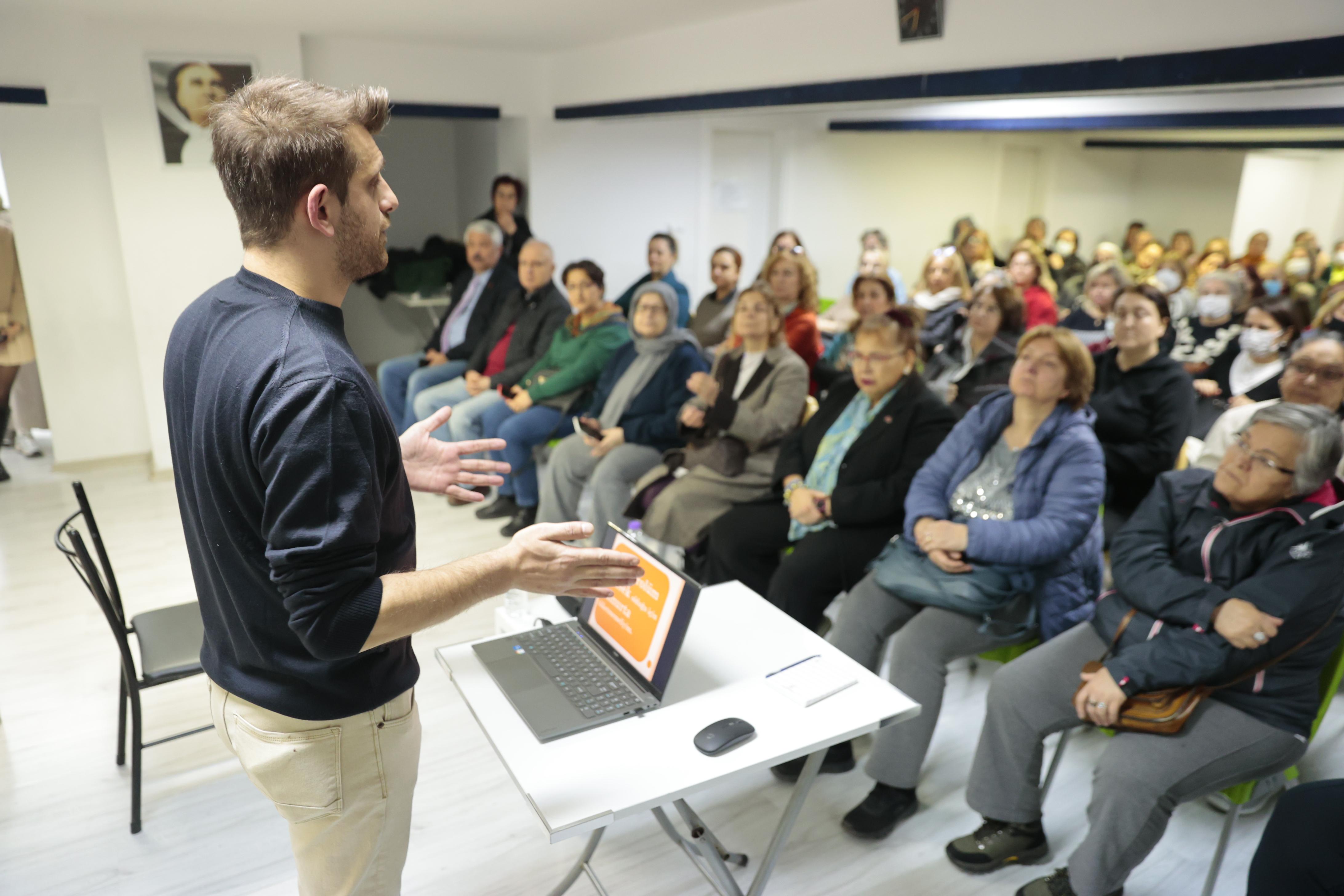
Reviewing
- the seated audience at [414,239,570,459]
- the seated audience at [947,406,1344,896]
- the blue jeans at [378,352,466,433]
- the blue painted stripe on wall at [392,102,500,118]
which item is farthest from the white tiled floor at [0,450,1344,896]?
the blue painted stripe on wall at [392,102,500,118]

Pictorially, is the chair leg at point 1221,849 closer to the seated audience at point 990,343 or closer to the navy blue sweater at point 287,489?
the navy blue sweater at point 287,489

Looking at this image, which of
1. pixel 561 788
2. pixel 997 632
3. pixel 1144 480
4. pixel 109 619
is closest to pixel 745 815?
pixel 997 632

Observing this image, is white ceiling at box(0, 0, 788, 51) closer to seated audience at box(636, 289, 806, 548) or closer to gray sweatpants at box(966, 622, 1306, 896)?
seated audience at box(636, 289, 806, 548)

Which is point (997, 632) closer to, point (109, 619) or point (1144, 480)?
point (1144, 480)

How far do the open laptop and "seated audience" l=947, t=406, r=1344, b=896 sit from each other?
1078 mm

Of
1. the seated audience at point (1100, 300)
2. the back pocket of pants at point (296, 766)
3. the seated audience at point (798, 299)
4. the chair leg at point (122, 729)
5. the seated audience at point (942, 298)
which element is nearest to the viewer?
the back pocket of pants at point (296, 766)

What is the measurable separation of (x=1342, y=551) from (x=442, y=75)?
552cm

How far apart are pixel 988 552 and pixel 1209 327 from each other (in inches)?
141

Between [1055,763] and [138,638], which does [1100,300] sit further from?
[138,638]

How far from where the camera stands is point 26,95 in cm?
448

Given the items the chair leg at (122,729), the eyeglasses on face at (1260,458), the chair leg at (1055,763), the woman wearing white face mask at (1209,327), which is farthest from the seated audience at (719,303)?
the chair leg at (122,729)

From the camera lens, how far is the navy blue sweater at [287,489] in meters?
1.08

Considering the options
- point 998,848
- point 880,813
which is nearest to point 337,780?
point 880,813

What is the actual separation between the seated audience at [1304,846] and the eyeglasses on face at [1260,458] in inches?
26.9
